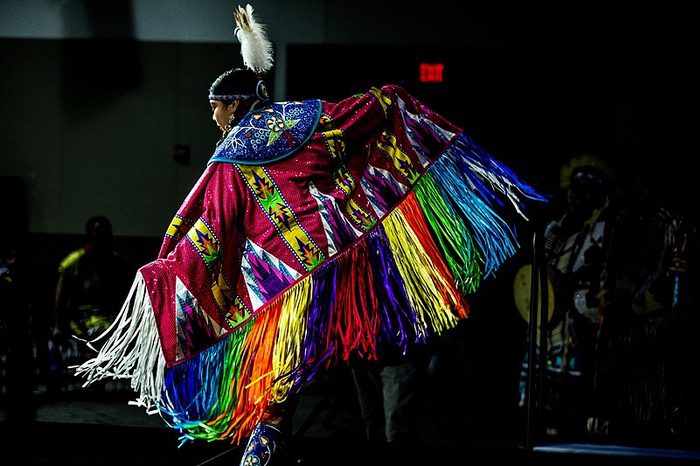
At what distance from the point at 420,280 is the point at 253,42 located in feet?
2.96

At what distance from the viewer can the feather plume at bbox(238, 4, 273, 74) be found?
9.02 ft

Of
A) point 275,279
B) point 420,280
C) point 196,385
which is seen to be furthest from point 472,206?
point 196,385

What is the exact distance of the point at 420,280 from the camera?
8.83 ft

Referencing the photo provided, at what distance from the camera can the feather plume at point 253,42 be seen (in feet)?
9.02

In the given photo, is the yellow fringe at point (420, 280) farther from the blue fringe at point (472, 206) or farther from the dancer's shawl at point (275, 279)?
the blue fringe at point (472, 206)

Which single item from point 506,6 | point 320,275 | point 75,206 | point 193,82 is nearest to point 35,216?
point 75,206

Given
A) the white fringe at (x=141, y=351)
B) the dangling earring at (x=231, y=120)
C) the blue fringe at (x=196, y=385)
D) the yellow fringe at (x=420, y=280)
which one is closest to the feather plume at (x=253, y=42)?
the dangling earring at (x=231, y=120)

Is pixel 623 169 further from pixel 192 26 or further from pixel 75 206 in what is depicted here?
pixel 75 206

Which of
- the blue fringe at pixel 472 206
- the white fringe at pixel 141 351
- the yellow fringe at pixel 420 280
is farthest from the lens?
the blue fringe at pixel 472 206

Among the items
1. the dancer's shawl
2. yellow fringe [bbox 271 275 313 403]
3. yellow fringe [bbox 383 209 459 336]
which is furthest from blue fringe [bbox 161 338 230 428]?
yellow fringe [bbox 383 209 459 336]

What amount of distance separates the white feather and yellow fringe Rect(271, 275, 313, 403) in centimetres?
70

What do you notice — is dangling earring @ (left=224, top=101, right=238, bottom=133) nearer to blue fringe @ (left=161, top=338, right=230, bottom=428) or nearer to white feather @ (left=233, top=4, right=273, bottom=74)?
white feather @ (left=233, top=4, right=273, bottom=74)

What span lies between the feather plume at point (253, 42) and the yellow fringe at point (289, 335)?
2.30 ft

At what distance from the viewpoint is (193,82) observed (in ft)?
17.9
